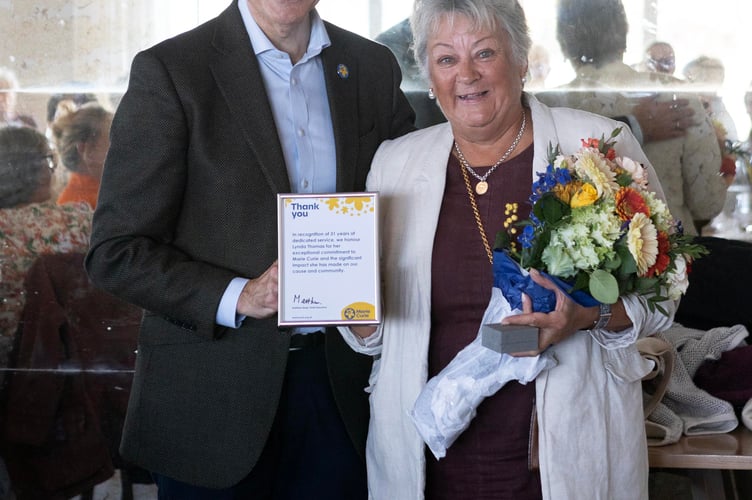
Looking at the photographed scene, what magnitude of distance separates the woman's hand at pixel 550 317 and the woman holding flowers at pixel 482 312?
2.8 inches

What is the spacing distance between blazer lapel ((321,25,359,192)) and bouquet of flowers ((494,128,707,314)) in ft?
1.70

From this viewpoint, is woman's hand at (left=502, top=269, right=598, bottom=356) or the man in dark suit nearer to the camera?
woman's hand at (left=502, top=269, right=598, bottom=356)

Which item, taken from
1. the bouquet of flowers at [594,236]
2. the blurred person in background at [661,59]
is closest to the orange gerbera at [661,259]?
the bouquet of flowers at [594,236]

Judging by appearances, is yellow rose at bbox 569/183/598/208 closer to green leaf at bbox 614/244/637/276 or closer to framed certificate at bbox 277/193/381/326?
green leaf at bbox 614/244/637/276

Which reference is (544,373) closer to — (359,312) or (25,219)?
(359,312)

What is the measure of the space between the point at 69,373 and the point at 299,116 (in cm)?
241

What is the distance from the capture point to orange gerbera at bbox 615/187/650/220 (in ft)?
6.00

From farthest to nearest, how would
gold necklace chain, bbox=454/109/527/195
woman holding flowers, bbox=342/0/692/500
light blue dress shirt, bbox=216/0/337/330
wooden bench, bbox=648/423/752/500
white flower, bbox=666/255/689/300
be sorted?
1. wooden bench, bbox=648/423/752/500
2. light blue dress shirt, bbox=216/0/337/330
3. gold necklace chain, bbox=454/109/527/195
4. woman holding flowers, bbox=342/0/692/500
5. white flower, bbox=666/255/689/300

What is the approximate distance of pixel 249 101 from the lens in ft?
7.21

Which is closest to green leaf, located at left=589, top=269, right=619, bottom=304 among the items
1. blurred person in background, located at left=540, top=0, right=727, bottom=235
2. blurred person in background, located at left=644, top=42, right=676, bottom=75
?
blurred person in background, located at left=540, top=0, right=727, bottom=235

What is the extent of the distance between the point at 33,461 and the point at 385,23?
2528 millimetres

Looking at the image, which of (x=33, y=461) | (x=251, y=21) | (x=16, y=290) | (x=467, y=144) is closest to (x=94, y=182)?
(x=16, y=290)
